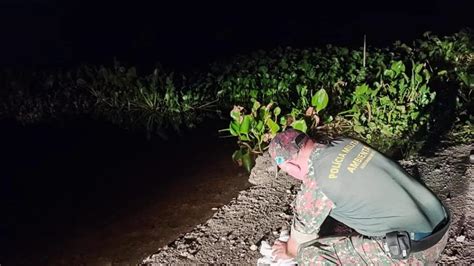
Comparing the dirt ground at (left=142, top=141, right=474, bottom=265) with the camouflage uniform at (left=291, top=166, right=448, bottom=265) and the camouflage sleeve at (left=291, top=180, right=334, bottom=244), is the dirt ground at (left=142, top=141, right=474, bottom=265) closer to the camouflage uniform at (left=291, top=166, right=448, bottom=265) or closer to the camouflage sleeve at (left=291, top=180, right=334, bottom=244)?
the camouflage uniform at (left=291, top=166, right=448, bottom=265)

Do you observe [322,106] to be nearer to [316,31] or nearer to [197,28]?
[316,31]

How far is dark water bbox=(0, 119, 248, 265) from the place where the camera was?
15.5 feet

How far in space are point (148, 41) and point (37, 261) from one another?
23.2 ft

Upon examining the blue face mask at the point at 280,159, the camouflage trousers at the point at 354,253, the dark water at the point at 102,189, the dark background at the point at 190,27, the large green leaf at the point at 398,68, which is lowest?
the dark water at the point at 102,189

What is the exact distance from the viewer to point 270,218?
4398 mm

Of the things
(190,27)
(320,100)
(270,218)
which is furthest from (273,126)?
(190,27)

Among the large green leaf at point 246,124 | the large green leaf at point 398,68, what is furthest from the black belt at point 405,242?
the large green leaf at point 398,68

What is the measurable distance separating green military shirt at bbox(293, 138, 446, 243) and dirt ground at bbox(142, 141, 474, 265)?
1.90ft

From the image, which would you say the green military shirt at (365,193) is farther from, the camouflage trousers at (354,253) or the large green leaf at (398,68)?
the large green leaf at (398,68)

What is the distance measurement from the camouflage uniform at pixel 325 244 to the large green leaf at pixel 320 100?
2641mm

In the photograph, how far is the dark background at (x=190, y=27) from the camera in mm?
10562

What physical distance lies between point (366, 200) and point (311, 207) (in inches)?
10.5

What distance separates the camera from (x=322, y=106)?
552 cm

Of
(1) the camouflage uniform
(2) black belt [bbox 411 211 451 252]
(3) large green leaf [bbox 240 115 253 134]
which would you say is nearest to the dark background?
(3) large green leaf [bbox 240 115 253 134]
